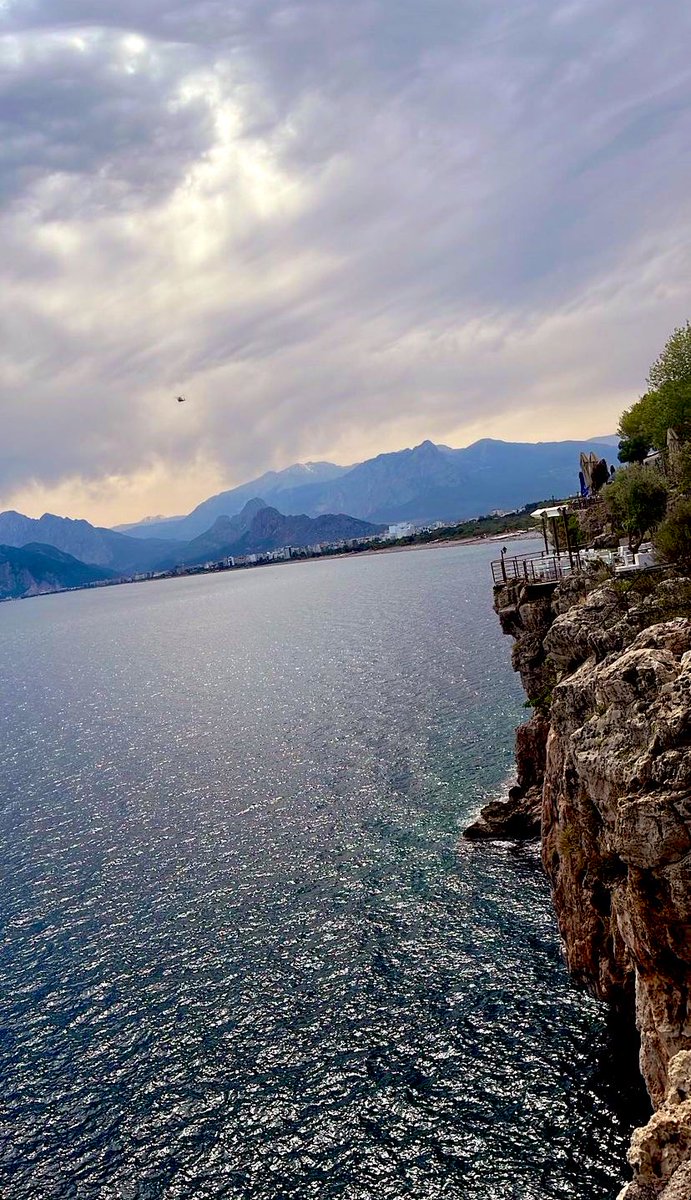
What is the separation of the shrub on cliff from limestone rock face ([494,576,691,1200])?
301 centimetres

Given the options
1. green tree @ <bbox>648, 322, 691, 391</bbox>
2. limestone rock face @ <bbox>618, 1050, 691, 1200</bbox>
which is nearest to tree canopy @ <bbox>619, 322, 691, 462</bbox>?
green tree @ <bbox>648, 322, 691, 391</bbox>

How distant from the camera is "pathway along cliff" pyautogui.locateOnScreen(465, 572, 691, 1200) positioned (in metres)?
17.1

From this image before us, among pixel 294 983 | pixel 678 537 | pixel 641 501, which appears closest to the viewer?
pixel 294 983

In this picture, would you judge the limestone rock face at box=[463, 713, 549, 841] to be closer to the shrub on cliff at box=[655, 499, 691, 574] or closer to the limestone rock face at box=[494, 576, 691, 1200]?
the limestone rock face at box=[494, 576, 691, 1200]

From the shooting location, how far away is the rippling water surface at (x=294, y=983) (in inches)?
885

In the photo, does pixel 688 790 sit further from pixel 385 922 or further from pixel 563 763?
pixel 385 922

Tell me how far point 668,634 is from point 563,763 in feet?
27.9

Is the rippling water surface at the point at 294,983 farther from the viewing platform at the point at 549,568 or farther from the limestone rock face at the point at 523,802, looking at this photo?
the viewing platform at the point at 549,568

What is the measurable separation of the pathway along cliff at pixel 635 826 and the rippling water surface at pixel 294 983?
3468mm

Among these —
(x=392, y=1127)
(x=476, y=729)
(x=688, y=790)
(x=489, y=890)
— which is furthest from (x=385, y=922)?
(x=476, y=729)

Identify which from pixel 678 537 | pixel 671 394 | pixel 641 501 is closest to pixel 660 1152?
pixel 678 537

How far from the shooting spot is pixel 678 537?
3300 centimetres

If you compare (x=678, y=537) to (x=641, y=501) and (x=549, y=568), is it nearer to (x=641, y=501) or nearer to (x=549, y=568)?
(x=641, y=501)

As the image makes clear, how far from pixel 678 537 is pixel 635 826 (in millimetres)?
19352
